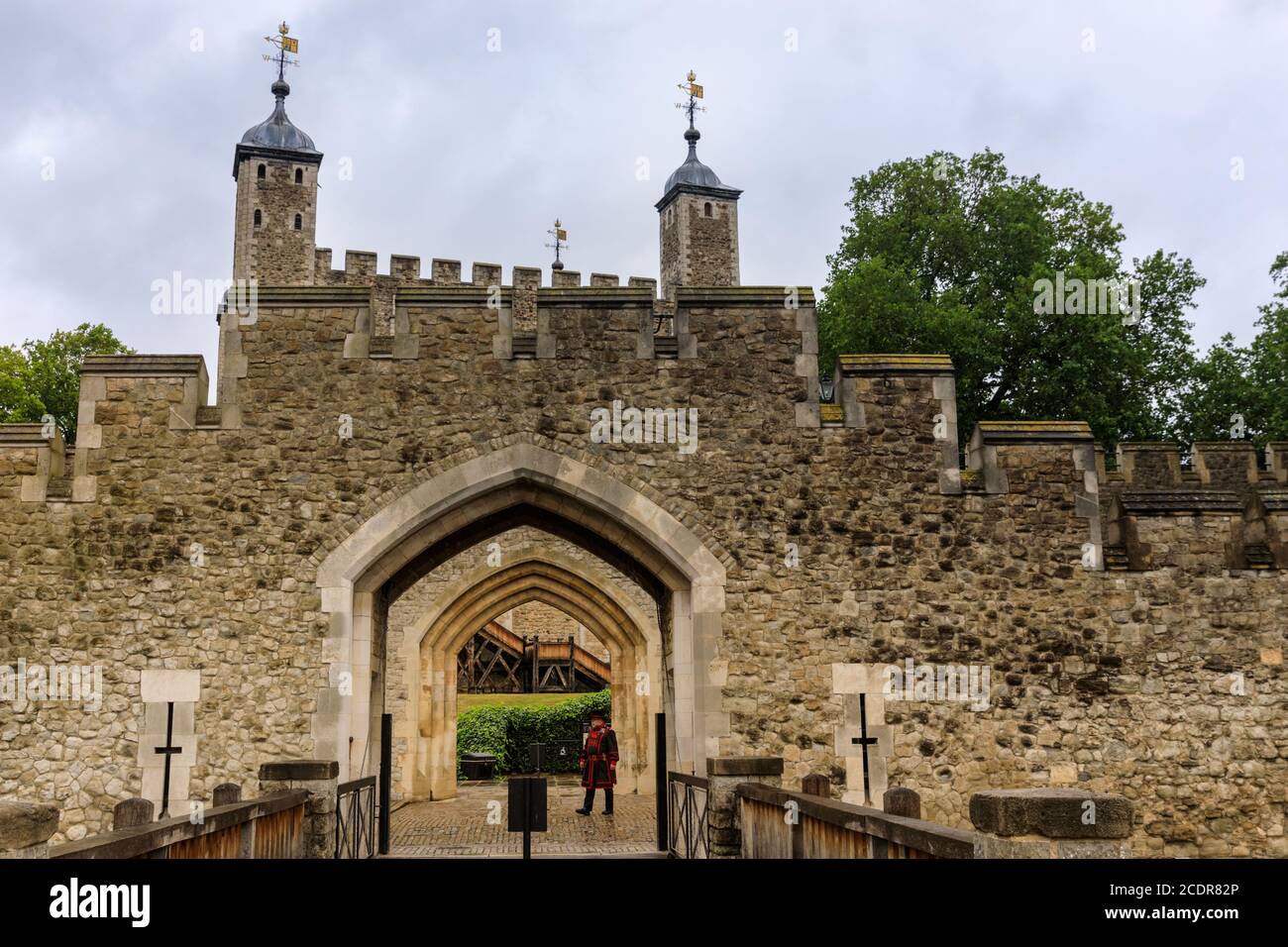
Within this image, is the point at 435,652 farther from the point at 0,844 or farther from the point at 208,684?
the point at 0,844

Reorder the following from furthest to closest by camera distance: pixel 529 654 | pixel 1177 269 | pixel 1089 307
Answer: pixel 529 654 < pixel 1177 269 < pixel 1089 307

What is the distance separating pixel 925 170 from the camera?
2677 cm

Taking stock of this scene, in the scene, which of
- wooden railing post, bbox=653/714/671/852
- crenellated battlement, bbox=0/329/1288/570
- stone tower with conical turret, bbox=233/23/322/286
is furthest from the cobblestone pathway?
stone tower with conical turret, bbox=233/23/322/286

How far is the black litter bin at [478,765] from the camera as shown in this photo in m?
23.9

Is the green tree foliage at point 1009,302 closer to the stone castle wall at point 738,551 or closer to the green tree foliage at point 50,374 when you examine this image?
the stone castle wall at point 738,551

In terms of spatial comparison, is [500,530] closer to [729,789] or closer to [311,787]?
[311,787]

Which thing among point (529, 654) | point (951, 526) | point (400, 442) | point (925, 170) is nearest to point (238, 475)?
point (400, 442)

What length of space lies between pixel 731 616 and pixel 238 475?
4332mm

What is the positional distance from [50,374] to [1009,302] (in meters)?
20.9

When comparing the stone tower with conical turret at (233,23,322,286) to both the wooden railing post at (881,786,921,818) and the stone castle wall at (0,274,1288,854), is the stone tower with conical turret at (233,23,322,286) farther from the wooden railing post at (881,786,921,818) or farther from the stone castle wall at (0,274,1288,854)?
the wooden railing post at (881,786,921,818)

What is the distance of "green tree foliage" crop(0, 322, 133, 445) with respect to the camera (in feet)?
86.2

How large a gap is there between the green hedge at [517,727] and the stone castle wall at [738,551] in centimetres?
1515

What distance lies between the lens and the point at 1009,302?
24.1 meters

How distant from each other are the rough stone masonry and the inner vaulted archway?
28.0 ft
